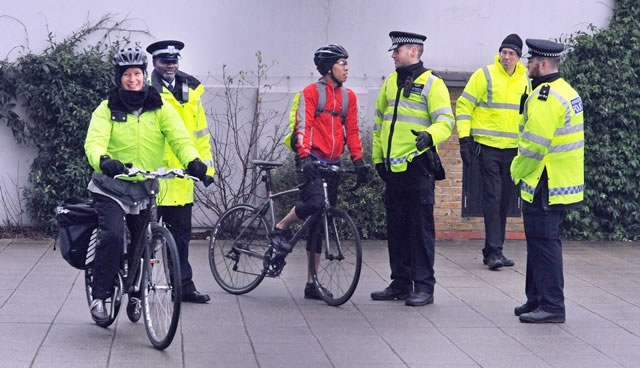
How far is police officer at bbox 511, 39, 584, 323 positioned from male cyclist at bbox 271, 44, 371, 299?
1.36m

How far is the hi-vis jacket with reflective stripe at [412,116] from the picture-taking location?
822 cm

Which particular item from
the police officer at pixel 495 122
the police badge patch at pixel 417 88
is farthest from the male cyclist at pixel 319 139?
the police officer at pixel 495 122

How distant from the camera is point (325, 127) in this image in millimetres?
8391

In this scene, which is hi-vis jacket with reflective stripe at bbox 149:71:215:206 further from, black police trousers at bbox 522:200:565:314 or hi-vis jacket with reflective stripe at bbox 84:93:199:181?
black police trousers at bbox 522:200:565:314

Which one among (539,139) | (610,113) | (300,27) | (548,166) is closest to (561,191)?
(548,166)

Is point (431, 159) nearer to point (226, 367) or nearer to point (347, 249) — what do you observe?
point (347, 249)

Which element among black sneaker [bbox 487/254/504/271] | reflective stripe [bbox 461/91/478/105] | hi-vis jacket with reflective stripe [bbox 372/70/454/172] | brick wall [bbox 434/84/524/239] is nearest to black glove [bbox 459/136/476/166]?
reflective stripe [bbox 461/91/478/105]

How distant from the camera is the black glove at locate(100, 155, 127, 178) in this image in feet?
21.5

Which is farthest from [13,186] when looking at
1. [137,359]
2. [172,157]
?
[137,359]

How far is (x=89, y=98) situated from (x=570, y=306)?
5.18m

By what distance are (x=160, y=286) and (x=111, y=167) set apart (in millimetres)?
788

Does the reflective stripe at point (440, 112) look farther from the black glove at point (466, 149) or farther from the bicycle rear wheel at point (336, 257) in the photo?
the black glove at point (466, 149)

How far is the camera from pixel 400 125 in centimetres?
836

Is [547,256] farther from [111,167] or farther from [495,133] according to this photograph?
[111,167]
